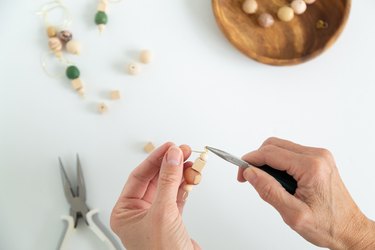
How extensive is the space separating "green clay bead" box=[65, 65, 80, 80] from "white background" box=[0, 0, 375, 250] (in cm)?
3

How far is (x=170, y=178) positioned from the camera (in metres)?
0.82

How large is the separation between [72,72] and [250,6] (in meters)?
0.59

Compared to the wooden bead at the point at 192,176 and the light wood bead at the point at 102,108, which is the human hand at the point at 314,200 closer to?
the wooden bead at the point at 192,176

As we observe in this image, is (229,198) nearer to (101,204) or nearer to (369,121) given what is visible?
(101,204)

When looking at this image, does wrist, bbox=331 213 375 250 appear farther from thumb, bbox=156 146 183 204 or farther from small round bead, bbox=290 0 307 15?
small round bead, bbox=290 0 307 15

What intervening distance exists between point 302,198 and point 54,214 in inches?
29.1

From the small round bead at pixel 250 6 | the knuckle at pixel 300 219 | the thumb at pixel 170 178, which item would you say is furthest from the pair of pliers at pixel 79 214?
the small round bead at pixel 250 6

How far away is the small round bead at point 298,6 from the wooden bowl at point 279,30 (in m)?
0.03

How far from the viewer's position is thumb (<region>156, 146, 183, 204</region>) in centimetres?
80

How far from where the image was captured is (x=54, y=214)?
3.89ft

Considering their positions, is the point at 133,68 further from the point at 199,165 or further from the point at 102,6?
the point at 199,165

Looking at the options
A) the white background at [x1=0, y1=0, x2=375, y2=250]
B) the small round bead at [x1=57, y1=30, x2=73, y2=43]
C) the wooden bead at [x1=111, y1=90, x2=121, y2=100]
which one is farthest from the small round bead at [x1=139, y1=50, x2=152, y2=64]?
the small round bead at [x1=57, y1=30, x2=73, y2=43]

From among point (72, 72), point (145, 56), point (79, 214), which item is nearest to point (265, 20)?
point (145, 56)

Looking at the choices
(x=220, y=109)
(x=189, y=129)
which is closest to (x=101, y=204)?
(x=189, y=129)
